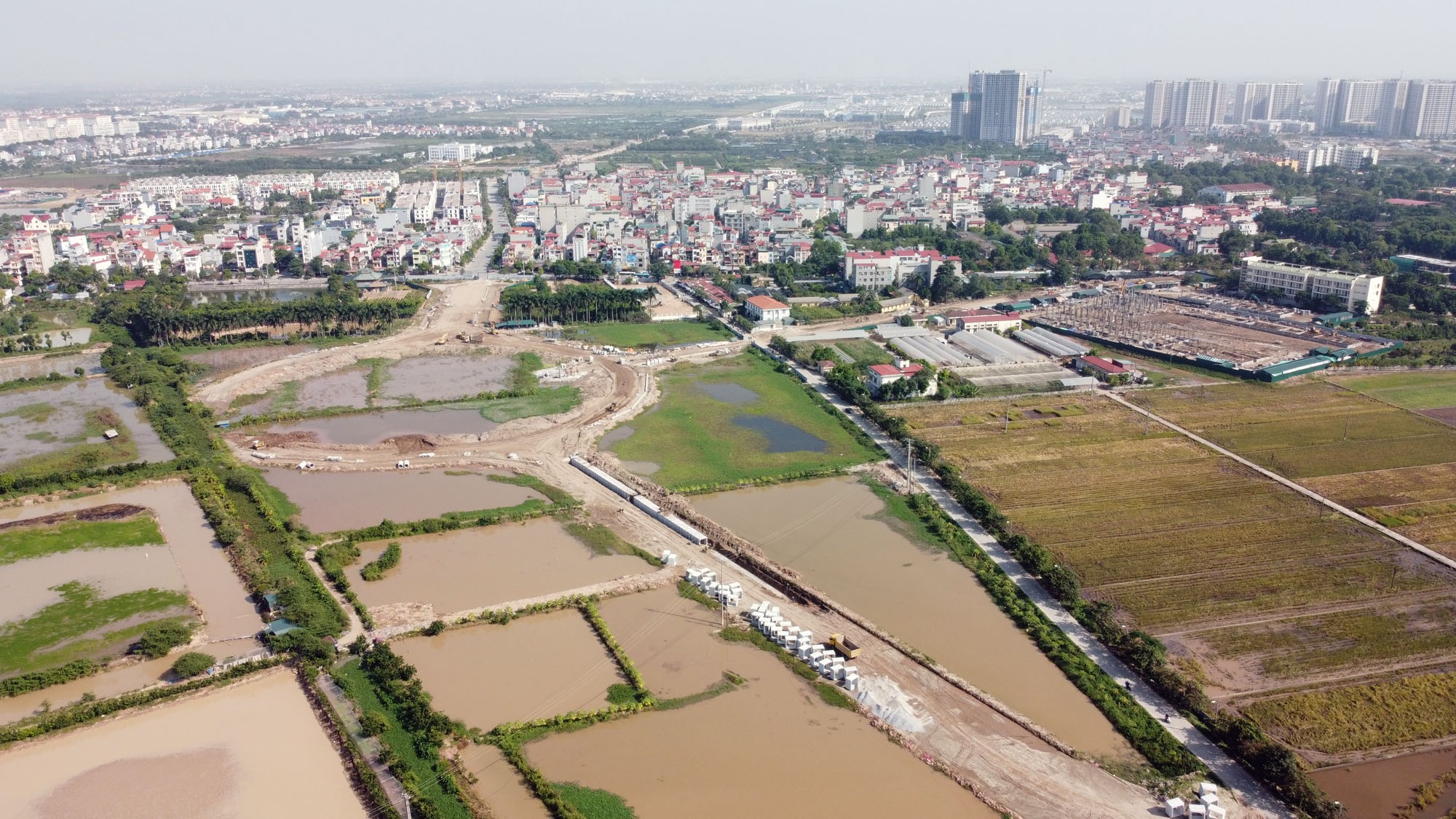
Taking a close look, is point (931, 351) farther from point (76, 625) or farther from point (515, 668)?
point (76, 625)

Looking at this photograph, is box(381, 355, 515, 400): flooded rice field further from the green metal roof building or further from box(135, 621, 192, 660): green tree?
the green metal roof building

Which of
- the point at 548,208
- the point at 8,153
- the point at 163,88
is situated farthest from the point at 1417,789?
the point at 163,88

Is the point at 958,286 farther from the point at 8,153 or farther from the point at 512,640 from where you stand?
the point at 8,153

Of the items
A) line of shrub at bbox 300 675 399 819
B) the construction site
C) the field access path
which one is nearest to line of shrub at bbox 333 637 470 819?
line of shrub at bbox 300 675 399 819

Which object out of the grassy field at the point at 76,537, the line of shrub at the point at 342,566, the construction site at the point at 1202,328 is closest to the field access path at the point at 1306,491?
the construction site at the point at 1202,328

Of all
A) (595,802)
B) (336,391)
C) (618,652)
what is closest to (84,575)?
(618,652)

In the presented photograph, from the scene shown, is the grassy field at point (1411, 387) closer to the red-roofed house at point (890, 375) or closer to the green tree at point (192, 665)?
the red-roofed house at point (890, 375)
